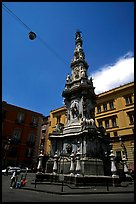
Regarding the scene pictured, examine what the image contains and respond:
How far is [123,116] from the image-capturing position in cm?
3172

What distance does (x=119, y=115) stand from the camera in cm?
3231

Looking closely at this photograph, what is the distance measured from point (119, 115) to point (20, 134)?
23.3m

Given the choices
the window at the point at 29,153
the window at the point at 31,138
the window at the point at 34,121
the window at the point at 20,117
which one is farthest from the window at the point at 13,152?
the window at the point at 34,121

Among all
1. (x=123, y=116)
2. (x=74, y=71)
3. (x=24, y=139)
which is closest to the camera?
(x=74, y=71)

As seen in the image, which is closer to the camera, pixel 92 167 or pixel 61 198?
pixel 61 198

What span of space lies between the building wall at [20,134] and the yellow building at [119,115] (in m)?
16.9

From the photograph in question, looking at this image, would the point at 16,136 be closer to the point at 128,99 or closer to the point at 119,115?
the point at 119,115

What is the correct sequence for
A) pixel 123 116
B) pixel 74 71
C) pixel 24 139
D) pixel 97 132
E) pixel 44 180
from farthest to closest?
pixel 24 139, pixel 123 116, pixel 74 71, pixel 97 132, pixel 44 180

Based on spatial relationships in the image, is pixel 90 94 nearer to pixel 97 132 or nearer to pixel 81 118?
pixel 81 118

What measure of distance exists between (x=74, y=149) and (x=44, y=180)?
3.94m

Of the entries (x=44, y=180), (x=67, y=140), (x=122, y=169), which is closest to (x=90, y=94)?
(x=67, y=140)

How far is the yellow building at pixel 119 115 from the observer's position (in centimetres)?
2967

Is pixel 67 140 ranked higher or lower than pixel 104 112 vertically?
lower

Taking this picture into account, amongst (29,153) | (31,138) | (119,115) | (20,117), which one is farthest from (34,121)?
(119,115)
